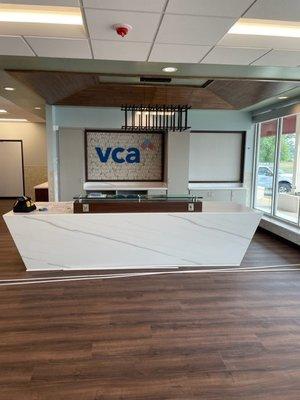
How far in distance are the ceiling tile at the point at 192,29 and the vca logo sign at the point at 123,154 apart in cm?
444

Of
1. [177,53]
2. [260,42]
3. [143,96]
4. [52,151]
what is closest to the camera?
[260,42]

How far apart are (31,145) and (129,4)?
9.12 meters

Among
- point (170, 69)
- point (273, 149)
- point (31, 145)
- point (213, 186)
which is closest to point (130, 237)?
point (170, 69)

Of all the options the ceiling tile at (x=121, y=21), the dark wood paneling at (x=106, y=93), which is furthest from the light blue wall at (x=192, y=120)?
the ceiling tile at (x=121, y=21)

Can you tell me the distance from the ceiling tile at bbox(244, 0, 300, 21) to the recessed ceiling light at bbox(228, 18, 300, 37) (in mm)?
198

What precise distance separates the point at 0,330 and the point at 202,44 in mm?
3465

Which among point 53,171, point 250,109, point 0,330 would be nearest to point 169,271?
point 0,330

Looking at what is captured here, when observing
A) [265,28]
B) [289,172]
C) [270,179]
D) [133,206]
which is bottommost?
[133,206]

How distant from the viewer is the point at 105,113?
6793mm

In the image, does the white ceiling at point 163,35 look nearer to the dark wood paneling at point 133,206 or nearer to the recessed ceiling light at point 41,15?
the recessed ceiling light at point 41,15

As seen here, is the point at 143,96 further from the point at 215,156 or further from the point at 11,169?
the point at 11,169

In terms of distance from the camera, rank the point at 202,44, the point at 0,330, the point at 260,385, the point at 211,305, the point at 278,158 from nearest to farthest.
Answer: the point at 260,385, the point at 0,330, the point at 202,44, the point at 211,305, the point at 278,158

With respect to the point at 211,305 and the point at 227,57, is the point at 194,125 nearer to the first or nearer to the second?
the point at 227,57

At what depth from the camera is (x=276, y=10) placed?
2410 mm
